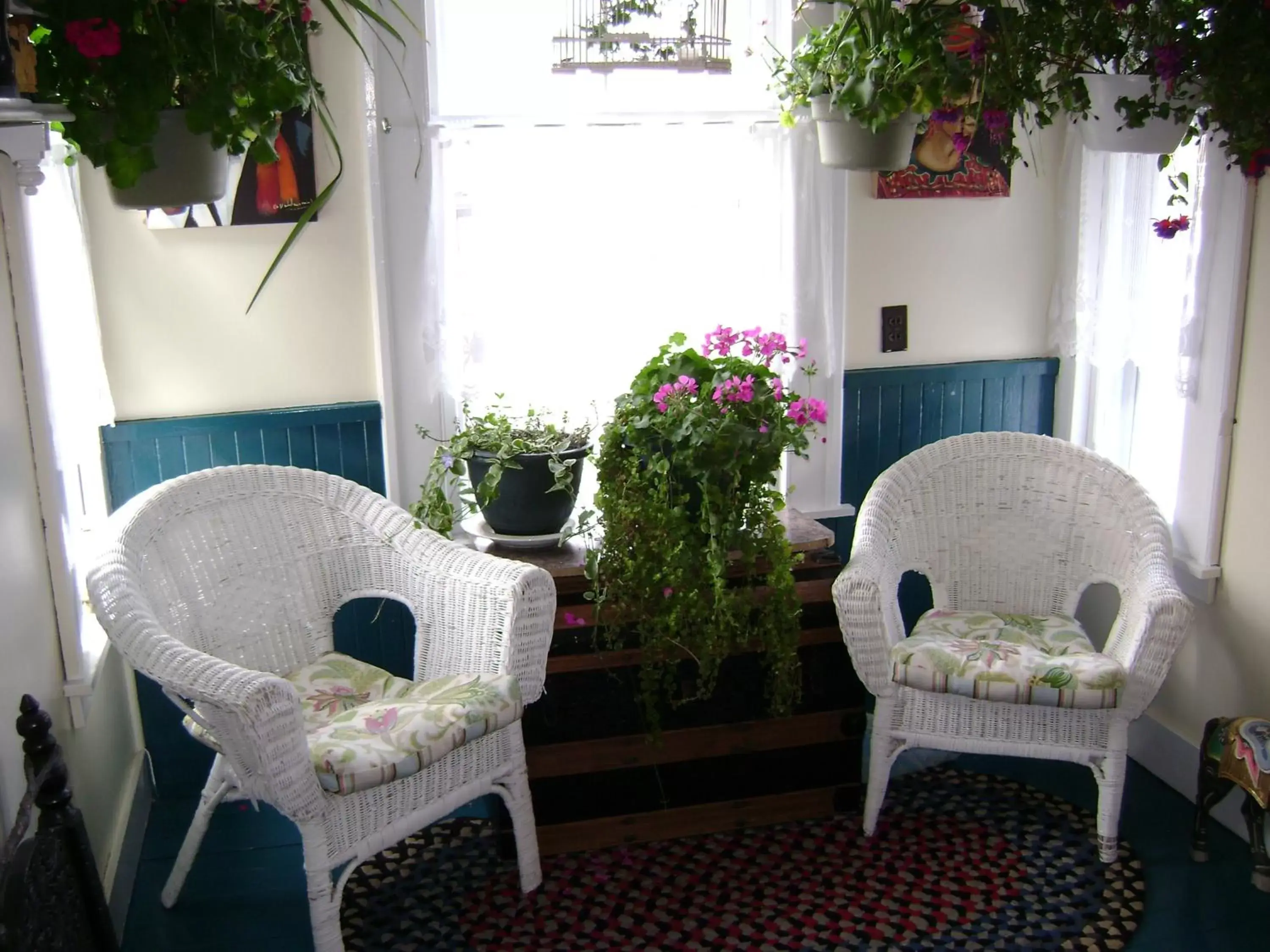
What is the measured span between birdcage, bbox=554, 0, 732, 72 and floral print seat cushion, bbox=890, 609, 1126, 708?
1.42m

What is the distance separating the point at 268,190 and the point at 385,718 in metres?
1.22

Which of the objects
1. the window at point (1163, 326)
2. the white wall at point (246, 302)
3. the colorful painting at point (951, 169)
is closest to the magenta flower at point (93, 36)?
the white wall at point (246, 302)

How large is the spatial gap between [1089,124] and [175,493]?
2014mm

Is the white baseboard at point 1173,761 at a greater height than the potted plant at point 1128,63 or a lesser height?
lesser

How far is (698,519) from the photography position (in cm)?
258

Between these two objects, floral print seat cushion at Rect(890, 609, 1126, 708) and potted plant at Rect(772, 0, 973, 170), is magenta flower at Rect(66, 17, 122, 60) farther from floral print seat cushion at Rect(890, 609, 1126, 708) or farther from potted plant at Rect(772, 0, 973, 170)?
floral print seat cushion at Rect(890, 609, 1126, 708)

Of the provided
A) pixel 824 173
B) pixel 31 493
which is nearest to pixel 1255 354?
pixel 824 173

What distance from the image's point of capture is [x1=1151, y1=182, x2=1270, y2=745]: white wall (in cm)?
259

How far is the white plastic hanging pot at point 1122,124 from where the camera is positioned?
2.43 m

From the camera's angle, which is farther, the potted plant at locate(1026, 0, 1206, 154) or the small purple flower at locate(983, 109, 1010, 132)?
the small purple flower at locate(983, 109, 1010, 132)

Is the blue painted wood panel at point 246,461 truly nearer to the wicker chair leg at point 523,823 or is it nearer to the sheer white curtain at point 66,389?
the sheer white curtain at point 66,389

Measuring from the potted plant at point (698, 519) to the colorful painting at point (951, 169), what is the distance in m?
0.74

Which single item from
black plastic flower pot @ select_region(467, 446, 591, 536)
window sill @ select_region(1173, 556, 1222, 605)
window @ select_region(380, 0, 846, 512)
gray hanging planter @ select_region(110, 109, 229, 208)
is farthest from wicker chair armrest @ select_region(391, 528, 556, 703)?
window sill @ select_region(1173, 556, 1222, 605)

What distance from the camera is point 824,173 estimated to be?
295 centimetres
